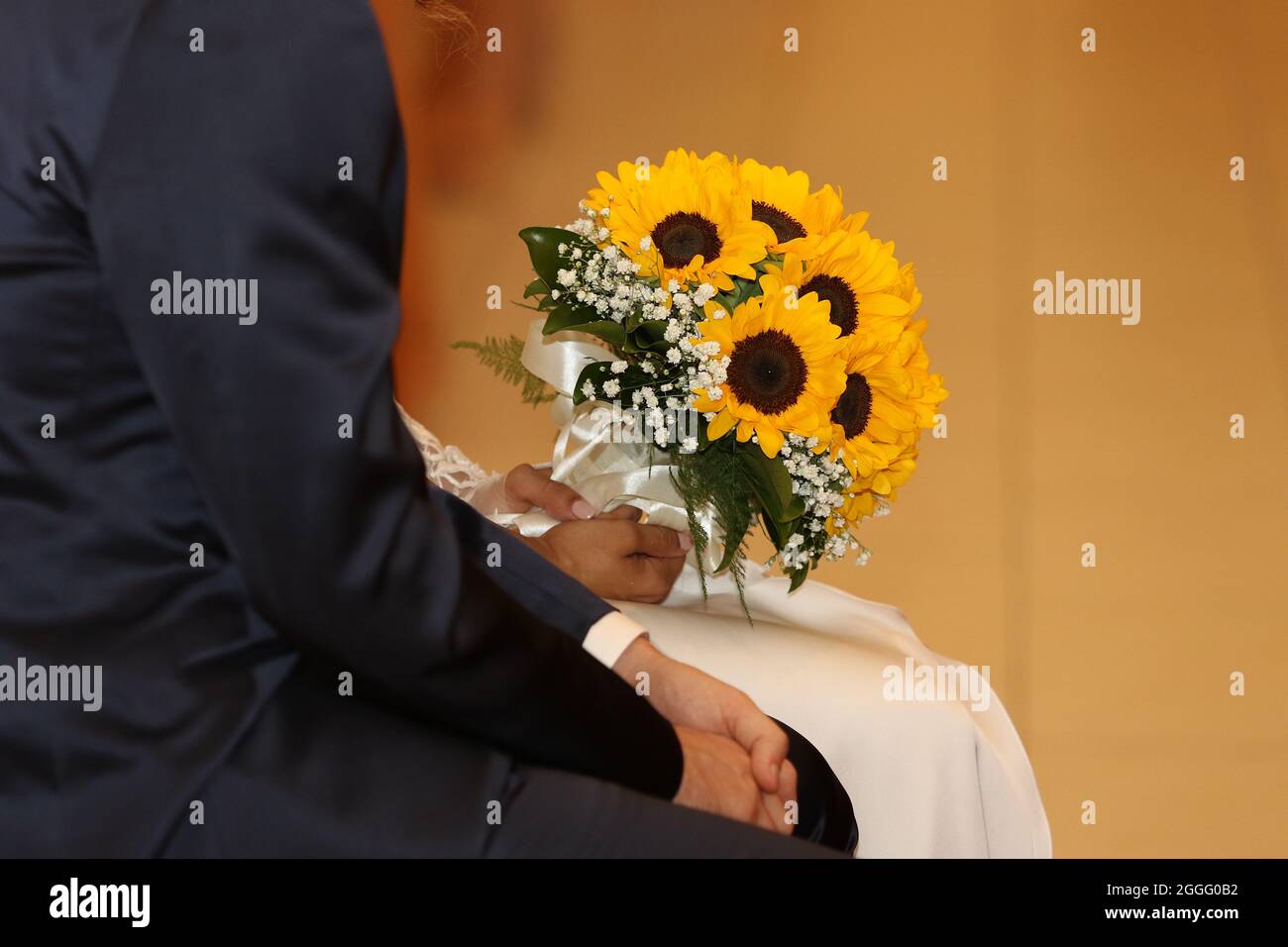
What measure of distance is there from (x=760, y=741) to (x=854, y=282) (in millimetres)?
481

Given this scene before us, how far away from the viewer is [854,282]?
113 centimetres

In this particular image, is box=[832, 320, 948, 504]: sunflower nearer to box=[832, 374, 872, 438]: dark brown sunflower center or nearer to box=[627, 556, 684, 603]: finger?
box=[832, 374, 872, 438]: dark brown sunflower center

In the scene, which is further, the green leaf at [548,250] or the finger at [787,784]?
the green leaf at [548,250]

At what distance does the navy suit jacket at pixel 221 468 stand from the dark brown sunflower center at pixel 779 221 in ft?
1.88

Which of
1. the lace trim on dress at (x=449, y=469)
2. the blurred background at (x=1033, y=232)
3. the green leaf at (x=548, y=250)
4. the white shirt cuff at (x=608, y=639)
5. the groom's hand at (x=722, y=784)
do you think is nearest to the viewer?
the groom's hand at (x=722, y=784)

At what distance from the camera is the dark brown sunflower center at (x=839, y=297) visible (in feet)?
3.69

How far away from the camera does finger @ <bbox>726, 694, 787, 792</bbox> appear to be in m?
0.85

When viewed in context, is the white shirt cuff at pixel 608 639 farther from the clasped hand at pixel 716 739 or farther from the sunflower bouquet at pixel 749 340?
the sunflower bouquet at pixel 749 340

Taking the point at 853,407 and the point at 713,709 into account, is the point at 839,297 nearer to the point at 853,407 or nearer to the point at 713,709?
the point at 853,407

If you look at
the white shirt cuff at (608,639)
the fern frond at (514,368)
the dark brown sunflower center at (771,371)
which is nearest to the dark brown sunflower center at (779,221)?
the dark brown sunflower center at (771,371)

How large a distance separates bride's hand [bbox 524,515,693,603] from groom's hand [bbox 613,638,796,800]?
1.04 feet
